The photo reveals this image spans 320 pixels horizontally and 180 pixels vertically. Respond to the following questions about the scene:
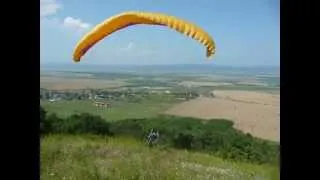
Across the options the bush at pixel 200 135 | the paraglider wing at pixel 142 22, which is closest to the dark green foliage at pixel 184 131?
Answer: the bush at pixel 200 135

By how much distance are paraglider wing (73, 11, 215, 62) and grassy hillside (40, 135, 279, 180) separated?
267 mm

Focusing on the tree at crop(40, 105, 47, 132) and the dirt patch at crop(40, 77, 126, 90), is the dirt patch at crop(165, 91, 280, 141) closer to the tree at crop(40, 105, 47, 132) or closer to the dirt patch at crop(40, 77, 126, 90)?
the dirt patch at crop(40, 77, 126, 90)

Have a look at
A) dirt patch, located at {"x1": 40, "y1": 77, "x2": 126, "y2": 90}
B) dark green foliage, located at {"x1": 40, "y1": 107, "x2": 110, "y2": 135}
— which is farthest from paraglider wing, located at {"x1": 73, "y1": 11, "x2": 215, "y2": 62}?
dark green foliage, located at {"x1": 40, "y1": 107, "x2": 110, "y2": 135}

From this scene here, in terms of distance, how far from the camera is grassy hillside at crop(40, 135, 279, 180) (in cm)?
132

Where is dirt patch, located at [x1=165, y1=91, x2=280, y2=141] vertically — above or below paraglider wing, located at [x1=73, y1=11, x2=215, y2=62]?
below

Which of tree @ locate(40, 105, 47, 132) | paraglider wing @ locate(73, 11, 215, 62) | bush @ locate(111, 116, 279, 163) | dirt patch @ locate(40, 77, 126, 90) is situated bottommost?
bush @ locate(111, 116, 279, 163)

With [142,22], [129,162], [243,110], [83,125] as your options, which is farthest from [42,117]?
[243,110]

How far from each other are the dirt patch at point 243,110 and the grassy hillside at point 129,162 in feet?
0.37

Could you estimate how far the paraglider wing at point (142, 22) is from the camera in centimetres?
133

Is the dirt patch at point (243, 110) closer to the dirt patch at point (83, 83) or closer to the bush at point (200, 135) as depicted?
the bush at point (200, 135)
